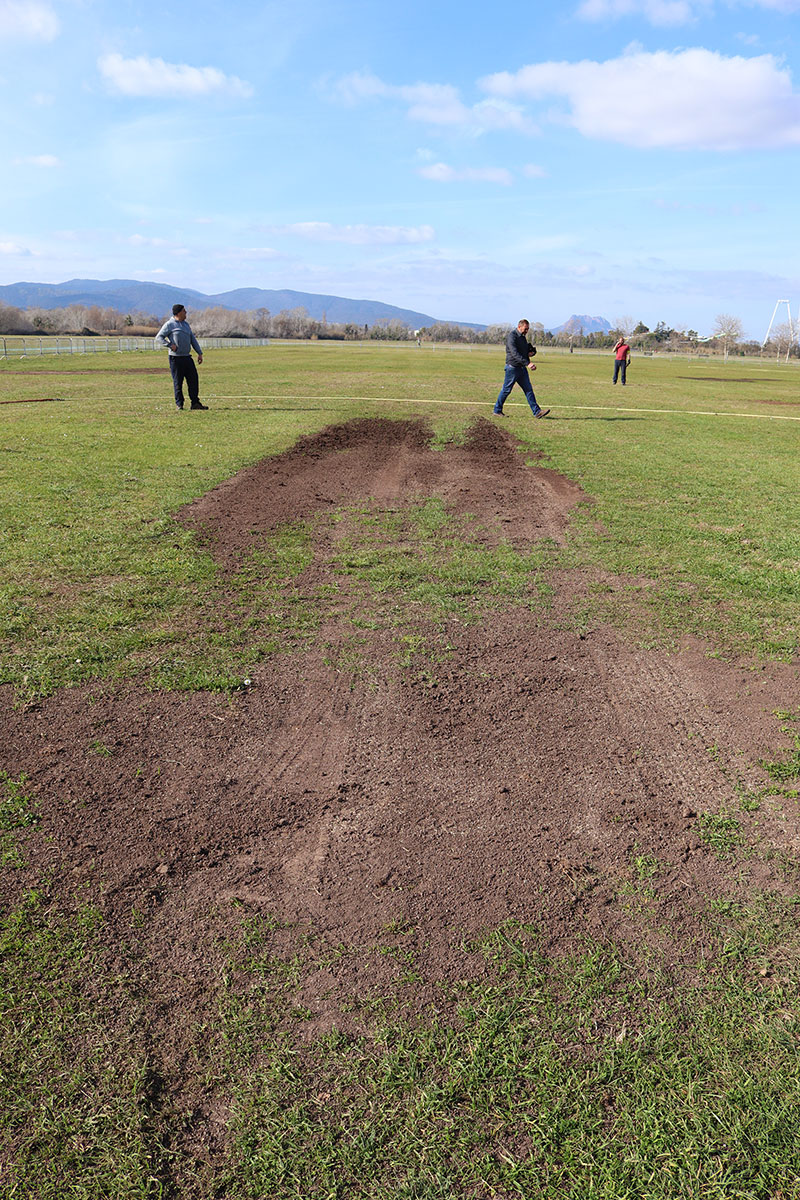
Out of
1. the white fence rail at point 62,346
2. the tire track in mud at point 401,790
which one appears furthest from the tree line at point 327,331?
the tire track in mud at point 401,790

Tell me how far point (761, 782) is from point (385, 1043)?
242 centimetres

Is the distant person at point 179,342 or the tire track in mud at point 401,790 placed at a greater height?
the distant person at point 179,342

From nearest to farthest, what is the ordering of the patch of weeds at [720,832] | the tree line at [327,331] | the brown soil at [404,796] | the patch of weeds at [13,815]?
the brown soil at [404,796] → the patch of weeds at [13,815] → the patch of weeds at [720,832] → the tree line at [327,331]

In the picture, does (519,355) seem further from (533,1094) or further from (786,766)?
(533,1094)

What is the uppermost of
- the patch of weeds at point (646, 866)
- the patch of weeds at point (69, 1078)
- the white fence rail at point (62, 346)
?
the white fence rail at point (62, 346)

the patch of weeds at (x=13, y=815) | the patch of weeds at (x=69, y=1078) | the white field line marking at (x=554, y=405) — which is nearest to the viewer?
the patch of weeds at (x=69, y=1078)

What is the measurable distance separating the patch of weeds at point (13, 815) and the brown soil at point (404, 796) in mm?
56

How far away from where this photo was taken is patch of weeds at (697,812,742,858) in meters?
3.34

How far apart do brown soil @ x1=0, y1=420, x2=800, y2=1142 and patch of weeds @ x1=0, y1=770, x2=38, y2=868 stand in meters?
0.06

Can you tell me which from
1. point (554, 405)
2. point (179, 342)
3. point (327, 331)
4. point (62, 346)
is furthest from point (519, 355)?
point (327, 331)

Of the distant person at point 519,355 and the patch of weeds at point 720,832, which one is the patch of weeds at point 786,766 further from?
the distant person at point 519,355

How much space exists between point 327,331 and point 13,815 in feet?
515

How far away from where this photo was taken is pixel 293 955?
271 cm

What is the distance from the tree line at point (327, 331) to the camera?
103 metres
